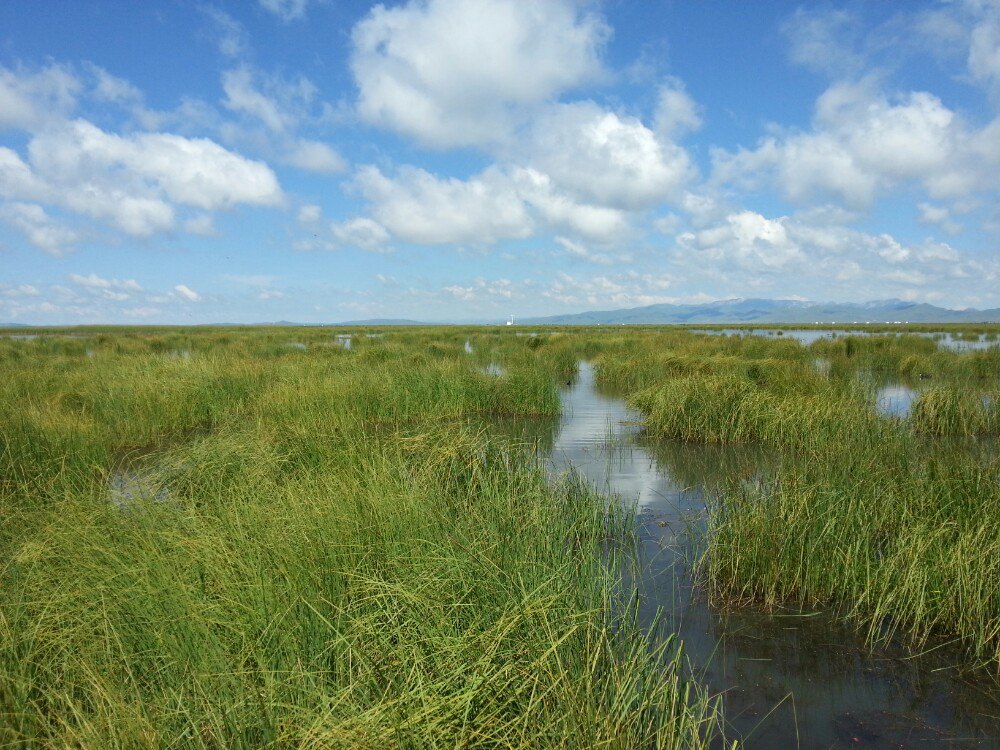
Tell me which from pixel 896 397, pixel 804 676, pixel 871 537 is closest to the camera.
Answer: pixel 804 676

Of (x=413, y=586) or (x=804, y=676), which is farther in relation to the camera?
(x=804, y=676)

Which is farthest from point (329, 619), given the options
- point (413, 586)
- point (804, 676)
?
point (804, 676)

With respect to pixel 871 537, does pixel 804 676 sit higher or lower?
lower

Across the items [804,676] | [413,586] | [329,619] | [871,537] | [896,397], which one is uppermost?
[413,586]

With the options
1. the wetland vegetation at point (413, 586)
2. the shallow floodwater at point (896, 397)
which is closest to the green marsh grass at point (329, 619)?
the wetland vegetation at point (413, 586)

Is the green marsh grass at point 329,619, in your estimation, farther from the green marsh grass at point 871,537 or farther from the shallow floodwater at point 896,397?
the shallow floodwater at point 896,397

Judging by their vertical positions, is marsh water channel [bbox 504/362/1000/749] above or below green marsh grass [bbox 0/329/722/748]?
below

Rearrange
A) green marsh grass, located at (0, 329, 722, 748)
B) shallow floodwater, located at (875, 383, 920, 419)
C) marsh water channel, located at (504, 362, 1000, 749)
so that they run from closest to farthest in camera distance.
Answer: green marsh grass, located at (0, 329, 722, 748)
marsh water channel, located at (504, 362, 1000, 749)
shallow floodwater, located at (875, 383, 920, 419)

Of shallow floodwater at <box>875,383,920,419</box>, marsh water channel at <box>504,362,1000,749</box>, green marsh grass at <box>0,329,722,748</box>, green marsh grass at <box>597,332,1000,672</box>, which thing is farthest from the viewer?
shallow floodwater at <box>875,383,920,419</box>

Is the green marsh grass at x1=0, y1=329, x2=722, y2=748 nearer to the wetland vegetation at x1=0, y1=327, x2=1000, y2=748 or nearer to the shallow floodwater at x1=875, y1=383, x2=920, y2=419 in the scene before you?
the wetland vegetation at x1=0, y1=327, x2=1000, y2=748

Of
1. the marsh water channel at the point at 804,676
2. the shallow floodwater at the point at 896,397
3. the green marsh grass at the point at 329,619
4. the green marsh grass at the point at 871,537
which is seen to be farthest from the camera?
the shallow floodwater at the point at 896,397

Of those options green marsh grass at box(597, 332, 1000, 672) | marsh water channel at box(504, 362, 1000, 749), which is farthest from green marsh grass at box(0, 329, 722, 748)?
green marsh grass at box(597, 332, 1000, 672)

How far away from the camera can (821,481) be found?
216 inches

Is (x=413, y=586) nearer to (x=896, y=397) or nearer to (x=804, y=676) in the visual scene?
(x=804, y=676)
